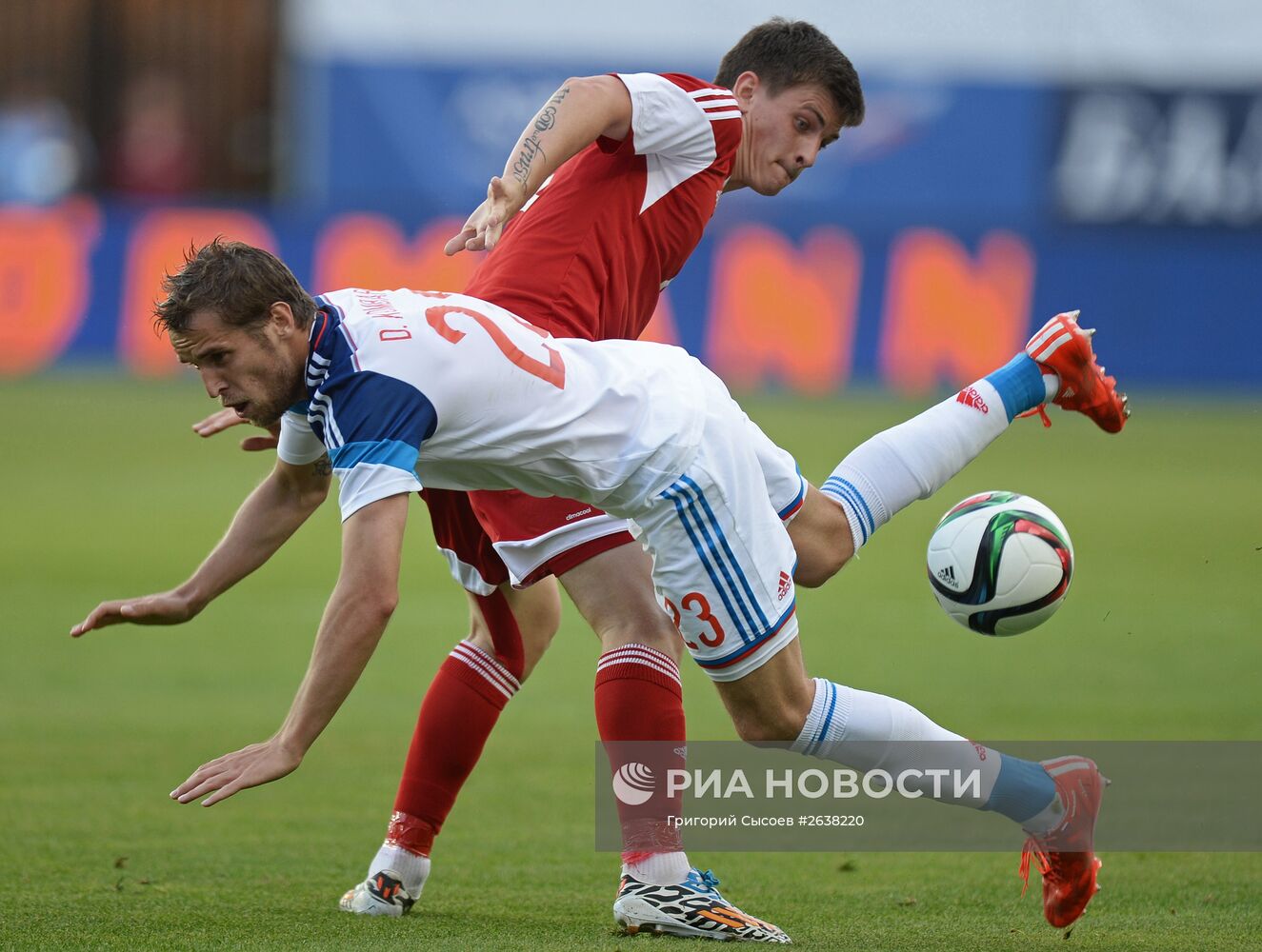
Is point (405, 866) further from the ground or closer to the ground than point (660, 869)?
closer to the ground

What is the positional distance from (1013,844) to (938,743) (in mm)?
1237

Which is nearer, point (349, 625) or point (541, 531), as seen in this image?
point (349, 625)

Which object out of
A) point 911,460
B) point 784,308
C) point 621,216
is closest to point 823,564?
point 911,460

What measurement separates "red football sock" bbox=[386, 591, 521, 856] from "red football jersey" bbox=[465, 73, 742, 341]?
0.85 m

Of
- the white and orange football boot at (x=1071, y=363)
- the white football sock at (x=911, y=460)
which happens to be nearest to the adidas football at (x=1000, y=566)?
the white football sock at (x=911, y=460)

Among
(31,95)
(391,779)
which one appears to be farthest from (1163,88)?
(391,779)

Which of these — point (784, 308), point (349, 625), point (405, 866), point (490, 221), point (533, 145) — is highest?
point (784, 308)

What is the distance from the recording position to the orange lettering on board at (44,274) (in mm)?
20219

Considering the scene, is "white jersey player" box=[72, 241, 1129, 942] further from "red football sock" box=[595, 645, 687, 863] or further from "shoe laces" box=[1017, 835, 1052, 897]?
"red football sock" box=[595, 645, 687, 863]

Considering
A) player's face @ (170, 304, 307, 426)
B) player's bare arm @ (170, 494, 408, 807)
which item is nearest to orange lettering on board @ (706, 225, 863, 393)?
player's face @ (170, 304, 307, 426)

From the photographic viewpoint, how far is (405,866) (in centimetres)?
463

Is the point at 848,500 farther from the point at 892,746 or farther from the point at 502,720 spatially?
the point at 502,720

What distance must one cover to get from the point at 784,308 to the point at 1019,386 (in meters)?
16.3

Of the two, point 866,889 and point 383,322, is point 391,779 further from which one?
point 383,322
